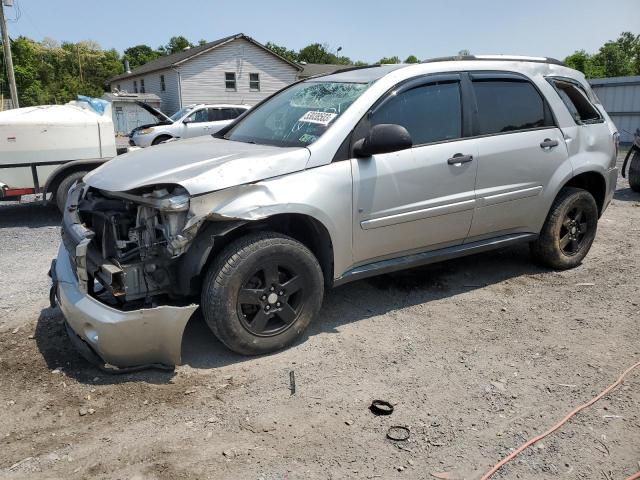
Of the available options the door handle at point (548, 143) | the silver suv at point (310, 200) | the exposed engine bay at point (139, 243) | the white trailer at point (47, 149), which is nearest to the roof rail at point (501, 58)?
the silver suv at point (310, 200)

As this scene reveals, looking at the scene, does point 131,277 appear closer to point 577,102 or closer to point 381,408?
point 381,408

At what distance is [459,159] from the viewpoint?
14.4ft

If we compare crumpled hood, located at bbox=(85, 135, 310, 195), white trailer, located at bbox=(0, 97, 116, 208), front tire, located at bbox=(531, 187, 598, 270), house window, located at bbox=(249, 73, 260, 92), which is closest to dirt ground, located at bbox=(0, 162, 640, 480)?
front tire, located at bbox=(531, 187, 598, 270)

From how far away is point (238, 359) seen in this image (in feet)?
12.4

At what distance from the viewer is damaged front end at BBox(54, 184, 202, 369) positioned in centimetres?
332

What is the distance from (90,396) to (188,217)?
122cm

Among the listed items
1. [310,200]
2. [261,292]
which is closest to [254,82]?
[310,200]

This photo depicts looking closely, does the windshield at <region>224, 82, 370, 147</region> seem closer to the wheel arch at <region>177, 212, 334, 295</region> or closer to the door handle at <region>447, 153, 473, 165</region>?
the wheel arch at <region>177, 212, 334, 295</region>

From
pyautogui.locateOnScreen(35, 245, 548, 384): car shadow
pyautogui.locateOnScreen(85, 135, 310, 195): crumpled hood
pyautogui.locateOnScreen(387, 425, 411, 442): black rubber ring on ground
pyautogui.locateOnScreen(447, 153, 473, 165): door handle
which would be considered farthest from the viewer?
pyautogui.locateOnScreen(447, 153, 473, 165): door handle

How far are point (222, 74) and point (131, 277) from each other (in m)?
33.1

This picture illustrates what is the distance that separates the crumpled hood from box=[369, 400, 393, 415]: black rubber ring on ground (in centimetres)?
157

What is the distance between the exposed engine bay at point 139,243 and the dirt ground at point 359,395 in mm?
573

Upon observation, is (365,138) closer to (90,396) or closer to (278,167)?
(278,167)

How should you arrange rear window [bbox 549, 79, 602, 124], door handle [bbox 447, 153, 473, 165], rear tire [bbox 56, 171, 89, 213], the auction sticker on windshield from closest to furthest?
the auction sticker on windshield → door handle [bbox 447, 153, 473, 165] → rear window [bbox 549, 79, 602, 124] → rear tire [bbox 56, 171, 89, 213]
